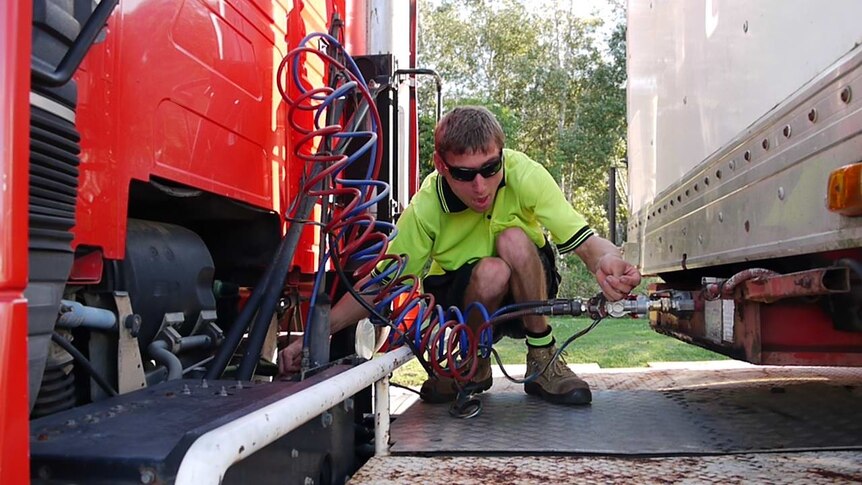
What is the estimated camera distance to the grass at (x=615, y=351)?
632 centimetres

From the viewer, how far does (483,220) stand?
10.2ft

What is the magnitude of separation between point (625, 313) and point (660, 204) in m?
1.30

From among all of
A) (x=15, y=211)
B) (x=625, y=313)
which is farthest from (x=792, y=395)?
(x=15, y=211)

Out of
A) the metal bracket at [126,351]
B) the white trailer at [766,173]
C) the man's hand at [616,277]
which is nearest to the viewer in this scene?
the metal bracket at [126,351]

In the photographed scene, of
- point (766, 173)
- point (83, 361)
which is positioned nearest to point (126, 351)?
point (83, 361)

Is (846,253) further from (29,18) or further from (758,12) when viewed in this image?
(29,18)

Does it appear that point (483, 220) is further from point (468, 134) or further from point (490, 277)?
point (468, 134)

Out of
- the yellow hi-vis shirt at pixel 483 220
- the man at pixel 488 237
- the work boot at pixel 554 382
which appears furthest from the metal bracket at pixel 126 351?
the work boot at pixel 554 382

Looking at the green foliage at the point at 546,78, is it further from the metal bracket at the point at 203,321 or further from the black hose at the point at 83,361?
the black hose at the point at 83,361

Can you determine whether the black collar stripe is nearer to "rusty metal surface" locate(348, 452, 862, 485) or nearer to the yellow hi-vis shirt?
the yellow hi-vis shirt

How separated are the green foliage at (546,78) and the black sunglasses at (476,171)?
58.2 ft

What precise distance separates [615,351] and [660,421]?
4902 millimetres

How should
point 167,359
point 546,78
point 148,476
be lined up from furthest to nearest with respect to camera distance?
point 546,78 → point 167,359 → point 148,476

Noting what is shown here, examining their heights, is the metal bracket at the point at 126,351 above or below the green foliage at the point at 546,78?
below
